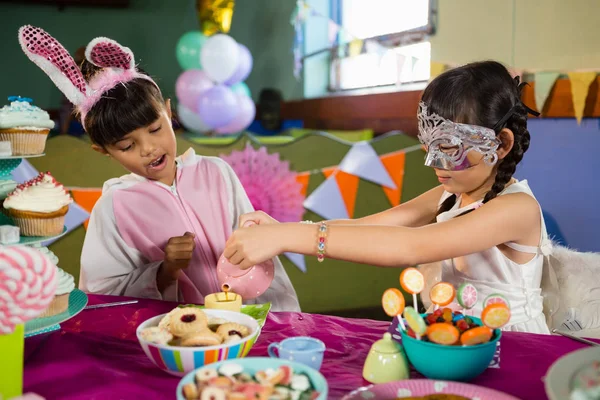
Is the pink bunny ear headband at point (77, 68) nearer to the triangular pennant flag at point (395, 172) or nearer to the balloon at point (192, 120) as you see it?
the triangular pennant flag at point (395, 172)

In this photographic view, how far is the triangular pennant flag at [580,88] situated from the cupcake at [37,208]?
244cm

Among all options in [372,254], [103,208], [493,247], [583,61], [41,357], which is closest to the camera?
[41,357]

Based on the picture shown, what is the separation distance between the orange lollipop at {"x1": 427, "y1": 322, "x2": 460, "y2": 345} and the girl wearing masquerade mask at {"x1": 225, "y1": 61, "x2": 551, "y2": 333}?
319mm

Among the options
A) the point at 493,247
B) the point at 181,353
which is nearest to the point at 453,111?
the point at 493,247

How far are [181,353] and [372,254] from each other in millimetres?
495

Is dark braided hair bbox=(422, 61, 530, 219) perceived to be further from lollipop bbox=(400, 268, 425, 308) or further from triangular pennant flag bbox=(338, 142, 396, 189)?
triangular pennant flag bbox=(338, 142, 396, 189)

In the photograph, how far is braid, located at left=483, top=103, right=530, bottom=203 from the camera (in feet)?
4.78

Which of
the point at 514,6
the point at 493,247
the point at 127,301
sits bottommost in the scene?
the point at 127,301

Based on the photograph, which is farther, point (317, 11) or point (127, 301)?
point (317, 11)

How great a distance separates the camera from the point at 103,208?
179cm

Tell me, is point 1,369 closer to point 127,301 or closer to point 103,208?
point 127,301

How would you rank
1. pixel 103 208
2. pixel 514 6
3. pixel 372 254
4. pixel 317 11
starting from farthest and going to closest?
pixel 317 11, pixel 514 6, pixel 103 208, pixel 372 254

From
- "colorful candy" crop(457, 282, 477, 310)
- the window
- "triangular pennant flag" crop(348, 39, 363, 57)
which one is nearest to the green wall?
the window

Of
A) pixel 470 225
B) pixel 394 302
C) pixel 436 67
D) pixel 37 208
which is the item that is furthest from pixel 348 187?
pixel 394 302
